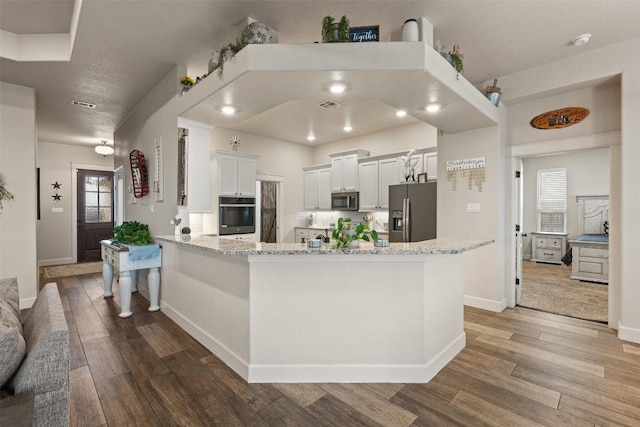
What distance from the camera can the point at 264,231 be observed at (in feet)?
21.3

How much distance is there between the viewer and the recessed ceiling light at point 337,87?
252 centimetres

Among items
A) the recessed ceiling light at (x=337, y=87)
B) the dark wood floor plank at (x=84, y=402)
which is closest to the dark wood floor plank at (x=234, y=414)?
the dark wood floor plank at (x=84, y=402)

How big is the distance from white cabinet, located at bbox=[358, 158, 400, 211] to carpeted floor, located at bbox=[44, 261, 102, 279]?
548cm

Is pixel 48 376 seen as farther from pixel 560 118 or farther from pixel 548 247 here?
pixel 548 247

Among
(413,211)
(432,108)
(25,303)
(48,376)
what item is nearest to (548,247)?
(413,211)

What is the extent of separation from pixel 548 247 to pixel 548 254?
6.1 inches

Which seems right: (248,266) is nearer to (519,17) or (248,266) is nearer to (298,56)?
(298,56)

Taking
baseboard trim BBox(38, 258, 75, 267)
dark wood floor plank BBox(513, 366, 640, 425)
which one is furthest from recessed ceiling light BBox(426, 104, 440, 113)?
baseboard trim BBox(38, 258, 75, 267)

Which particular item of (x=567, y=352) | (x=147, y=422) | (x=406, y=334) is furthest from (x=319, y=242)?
(x=567, y=352)

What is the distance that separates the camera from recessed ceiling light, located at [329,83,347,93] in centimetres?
252

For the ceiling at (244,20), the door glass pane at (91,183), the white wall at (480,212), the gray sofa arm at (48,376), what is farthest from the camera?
the door glass pane at (91,183)

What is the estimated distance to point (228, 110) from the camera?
10.6 feet

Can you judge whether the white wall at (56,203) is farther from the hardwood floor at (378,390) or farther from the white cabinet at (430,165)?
the white cabinet at (430,165)

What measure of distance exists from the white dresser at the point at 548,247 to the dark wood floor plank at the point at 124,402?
791 cm
